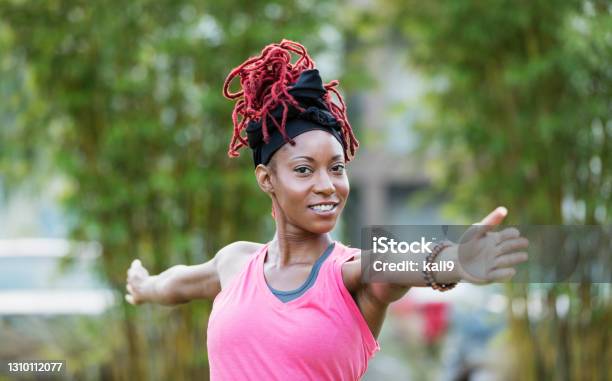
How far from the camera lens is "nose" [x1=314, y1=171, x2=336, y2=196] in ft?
7.09

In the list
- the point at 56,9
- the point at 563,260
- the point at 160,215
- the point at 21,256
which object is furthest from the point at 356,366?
the point at 21,256

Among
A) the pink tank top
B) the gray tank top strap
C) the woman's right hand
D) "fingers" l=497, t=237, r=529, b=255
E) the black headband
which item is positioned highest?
the black headband

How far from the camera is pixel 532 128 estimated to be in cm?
629

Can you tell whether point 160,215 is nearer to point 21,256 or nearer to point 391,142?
point 21,256

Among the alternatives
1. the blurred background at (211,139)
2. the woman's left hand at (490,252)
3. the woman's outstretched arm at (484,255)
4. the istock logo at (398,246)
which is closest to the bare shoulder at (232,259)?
the istock logo at (398,246)

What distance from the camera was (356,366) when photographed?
2164mm

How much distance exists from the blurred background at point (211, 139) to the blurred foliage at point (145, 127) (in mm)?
12

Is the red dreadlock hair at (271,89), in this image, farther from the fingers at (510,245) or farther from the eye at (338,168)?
the fingers at (510,245)

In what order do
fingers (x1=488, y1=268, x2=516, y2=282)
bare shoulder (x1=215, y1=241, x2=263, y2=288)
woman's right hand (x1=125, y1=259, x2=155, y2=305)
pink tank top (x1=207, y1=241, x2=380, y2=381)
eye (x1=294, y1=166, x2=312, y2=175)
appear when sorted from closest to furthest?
1. fingers (x1=488, y1=268, x2=516, y2=282)
2. pink tank top (x1=207, y1=241, x2=380, y2=381)
3. eye (x1=294, y1=166, x2=312, y2=175)
4. bare shoulder (x1=215, y1=241, x2=263, y2=288)
5. woman's right hand (x1=125, y1=259, x2=155, y2=305)

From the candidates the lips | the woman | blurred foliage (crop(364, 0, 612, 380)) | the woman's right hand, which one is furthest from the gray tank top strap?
blurred foliage (crop(364, 0, 612, 380))

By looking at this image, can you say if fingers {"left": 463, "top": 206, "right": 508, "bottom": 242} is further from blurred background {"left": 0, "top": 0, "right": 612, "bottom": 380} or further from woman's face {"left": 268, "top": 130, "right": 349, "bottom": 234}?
blurred background {"left": 0, "top": 0, "right": 612, "bottom": 380}

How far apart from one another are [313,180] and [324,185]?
1.2 inches

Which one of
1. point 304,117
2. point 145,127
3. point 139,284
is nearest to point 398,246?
point 304,117

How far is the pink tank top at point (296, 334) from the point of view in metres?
2.09
